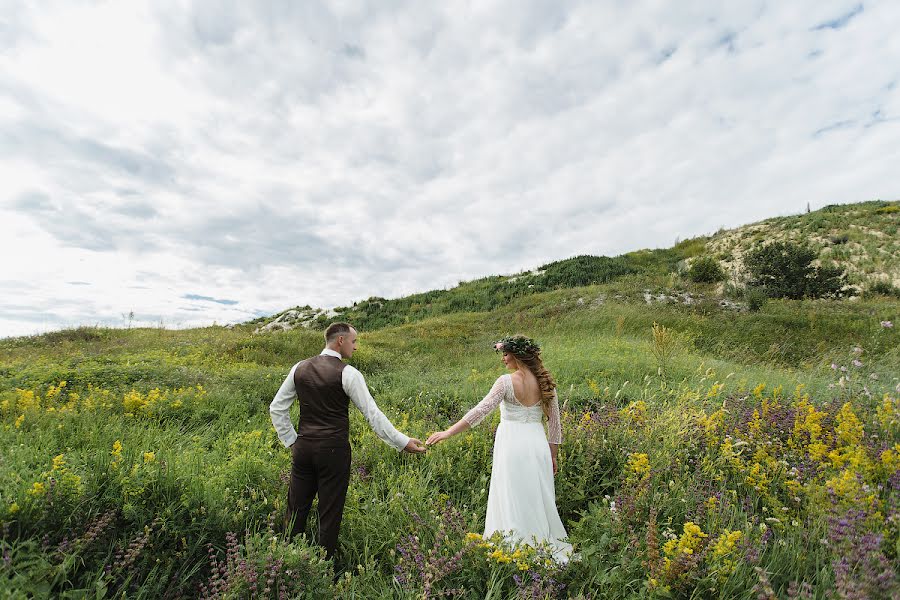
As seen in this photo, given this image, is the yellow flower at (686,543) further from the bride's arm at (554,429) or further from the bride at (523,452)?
the bride's arm at (554,429)

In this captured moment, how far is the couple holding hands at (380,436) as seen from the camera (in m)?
3.94

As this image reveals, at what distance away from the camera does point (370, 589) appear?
3.33 m

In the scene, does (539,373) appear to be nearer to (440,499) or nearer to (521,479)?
(521,479)

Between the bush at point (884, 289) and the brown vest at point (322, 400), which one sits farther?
the bush at point (884, 289)

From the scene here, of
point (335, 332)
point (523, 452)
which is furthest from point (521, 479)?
point (335, 332)

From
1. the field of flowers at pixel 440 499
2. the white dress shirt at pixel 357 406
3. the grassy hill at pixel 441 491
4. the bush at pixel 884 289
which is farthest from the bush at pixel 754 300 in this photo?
the white dress shirt at pixel 357 406

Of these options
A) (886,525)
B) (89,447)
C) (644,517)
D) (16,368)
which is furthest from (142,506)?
(16,368)

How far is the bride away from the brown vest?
92cm

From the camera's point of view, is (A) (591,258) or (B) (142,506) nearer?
(B) (142,506)

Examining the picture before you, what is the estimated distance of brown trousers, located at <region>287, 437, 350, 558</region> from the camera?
392 cm

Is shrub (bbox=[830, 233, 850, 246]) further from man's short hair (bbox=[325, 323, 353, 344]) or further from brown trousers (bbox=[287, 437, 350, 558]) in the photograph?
brown trousers (bbox=[287, 437, 350, 558])

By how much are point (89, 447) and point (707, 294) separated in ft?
80.2

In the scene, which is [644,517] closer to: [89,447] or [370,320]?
[89,447]

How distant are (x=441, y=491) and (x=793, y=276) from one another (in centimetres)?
2368
